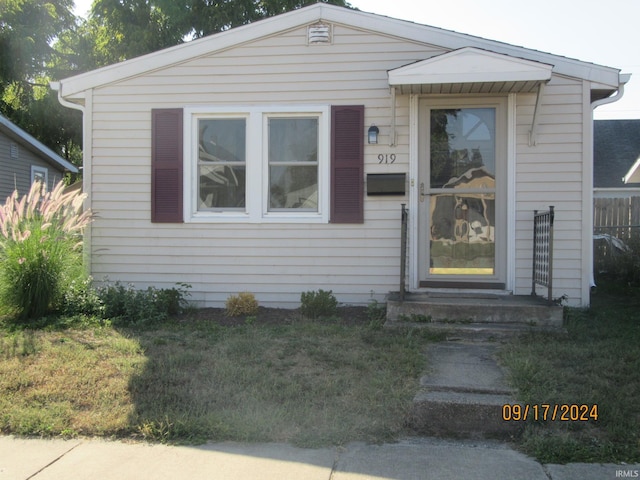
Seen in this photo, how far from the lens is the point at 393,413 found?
13.0 feet

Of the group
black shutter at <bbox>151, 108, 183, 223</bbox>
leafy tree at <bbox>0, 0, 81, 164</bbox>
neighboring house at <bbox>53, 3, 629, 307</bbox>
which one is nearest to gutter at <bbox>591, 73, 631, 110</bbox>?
neighboring house at <bbox>53, 3, 629, 307</bbox>

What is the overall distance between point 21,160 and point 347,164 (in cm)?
1591

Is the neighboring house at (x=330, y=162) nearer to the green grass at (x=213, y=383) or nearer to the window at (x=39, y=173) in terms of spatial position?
the green grass at (x=213, y=383)

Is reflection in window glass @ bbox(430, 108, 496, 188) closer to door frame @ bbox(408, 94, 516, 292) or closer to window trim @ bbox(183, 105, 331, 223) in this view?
door frame @ bbox(408, 94, 516, 292)

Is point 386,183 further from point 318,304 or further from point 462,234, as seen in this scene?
point 318,304

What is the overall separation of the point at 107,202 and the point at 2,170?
12.7 metres

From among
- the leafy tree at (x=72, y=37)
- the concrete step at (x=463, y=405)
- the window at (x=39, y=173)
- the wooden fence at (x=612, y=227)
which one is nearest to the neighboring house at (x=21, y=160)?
the window at (x=39, y=173)

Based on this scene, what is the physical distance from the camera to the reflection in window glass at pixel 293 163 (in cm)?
735

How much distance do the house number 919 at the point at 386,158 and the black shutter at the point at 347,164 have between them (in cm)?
23

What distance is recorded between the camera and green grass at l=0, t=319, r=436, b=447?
3.81 metres

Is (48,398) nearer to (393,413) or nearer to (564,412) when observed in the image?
(393,413)

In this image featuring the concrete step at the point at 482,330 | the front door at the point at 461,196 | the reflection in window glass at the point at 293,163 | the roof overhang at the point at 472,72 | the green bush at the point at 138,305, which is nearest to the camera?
the concrete step at the point at 482,330

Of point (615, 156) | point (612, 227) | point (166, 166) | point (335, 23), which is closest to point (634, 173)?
point (612, 227)
